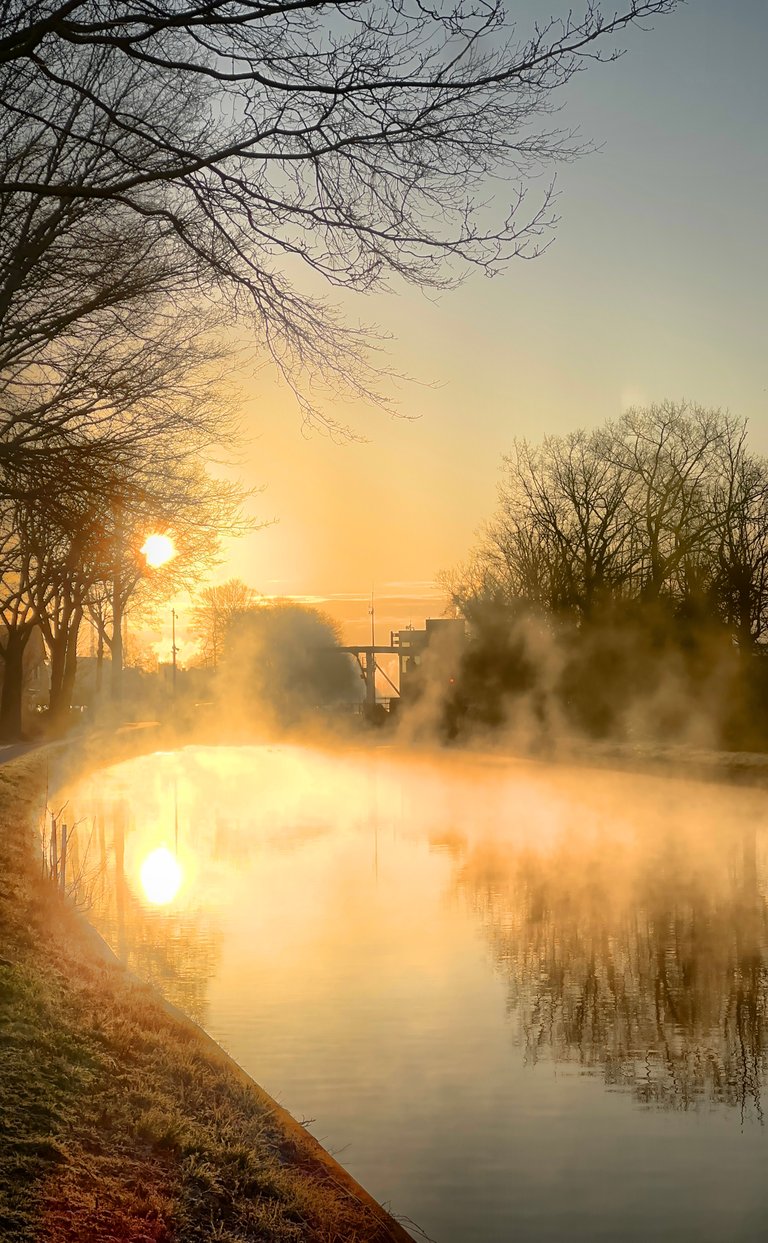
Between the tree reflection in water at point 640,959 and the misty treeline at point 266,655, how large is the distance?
88.6 m

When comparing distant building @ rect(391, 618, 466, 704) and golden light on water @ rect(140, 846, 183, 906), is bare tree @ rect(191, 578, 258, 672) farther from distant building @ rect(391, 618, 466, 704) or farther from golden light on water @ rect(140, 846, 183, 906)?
golden light on water @ rect(140, 846, 183, 906)

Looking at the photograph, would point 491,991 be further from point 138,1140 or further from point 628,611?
point 628,611

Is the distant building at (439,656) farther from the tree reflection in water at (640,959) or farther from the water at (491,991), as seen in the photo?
the tree reflection in water at (640,959)

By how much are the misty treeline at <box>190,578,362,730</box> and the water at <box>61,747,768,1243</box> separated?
86.1 m

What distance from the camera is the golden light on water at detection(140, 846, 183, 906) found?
18211mm

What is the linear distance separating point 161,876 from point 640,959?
8.44 metres

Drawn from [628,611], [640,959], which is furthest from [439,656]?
[640,959]

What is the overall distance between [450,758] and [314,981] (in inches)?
1473

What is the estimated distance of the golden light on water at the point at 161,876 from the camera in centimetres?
1821

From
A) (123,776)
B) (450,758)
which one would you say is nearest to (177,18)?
(123,776)

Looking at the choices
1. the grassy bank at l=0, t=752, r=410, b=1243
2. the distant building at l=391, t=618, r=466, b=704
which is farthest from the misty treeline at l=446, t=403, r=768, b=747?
the grassy bank at l=0, t=752, r=410, b=1243

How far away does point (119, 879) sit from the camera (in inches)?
779

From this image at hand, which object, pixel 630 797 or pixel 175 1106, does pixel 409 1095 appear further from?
pixel 630 797

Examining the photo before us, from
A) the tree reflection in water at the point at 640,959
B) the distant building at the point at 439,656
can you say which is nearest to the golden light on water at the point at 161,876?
the tree reflection in water at the point at 640,959
